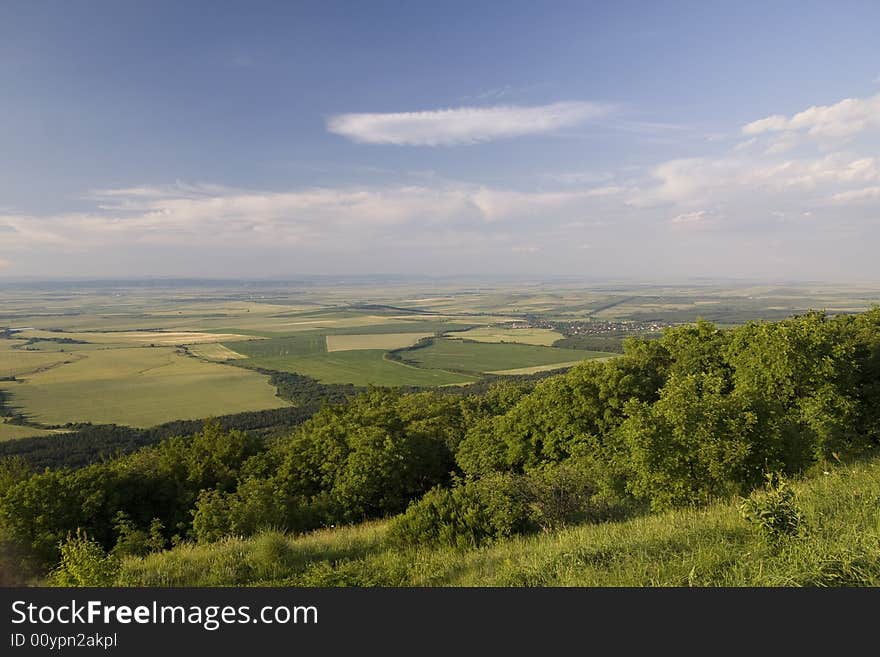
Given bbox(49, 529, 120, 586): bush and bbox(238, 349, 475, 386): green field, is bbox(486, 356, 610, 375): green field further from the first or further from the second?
bbox(49, 529, 120, 586): bush

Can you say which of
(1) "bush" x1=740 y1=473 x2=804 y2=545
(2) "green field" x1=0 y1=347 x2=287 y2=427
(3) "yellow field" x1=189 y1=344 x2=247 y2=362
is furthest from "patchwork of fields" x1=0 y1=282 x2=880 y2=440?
(1) "bush" x1=740 y1=473 x2=804 y2=545

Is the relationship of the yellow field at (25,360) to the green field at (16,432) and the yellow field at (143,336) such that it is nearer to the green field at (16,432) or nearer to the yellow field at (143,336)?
the yellow field at (143,336)

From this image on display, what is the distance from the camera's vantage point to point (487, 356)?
122000 mm

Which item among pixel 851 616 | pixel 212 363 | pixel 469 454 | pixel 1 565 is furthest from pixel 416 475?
pixel 212 363

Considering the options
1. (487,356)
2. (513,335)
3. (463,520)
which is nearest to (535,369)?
(487,356)

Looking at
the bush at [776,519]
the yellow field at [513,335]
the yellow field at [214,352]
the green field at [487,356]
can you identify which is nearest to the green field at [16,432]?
the yellow field at [214,352]

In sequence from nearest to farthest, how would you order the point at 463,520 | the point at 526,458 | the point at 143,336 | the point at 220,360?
1. the point at 463,520
2. the point at 526,458
3. the point at 220,360
4. the point at 143,336

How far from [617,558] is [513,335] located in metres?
151

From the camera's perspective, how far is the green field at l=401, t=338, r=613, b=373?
109562mm

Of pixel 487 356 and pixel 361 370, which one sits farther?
pixel 487 356

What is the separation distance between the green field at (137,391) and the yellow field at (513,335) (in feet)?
247

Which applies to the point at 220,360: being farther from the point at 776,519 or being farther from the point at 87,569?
the point at 776,519

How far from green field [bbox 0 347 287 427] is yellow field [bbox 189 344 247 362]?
26.6 ft

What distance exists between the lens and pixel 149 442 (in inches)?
2564
